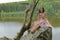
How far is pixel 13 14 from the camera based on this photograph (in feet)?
15.1

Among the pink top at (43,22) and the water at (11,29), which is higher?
the pink top at (43,22)

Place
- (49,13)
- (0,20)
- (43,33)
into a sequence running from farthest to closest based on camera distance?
(0,20), (49,13), (43,33)

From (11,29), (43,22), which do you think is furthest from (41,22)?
(11,29)

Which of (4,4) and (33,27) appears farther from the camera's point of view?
(4,4)

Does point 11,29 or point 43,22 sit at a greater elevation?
point 43,22

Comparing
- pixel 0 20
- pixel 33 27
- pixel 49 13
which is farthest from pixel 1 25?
pixel 33 27

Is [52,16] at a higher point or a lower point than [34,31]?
lower

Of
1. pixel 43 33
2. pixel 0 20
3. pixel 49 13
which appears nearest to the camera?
pixel 43 33

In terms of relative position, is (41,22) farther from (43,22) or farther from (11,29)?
(11,29)

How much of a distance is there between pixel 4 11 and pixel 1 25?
0.50m

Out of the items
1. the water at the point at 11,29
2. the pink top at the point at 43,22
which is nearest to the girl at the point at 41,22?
the pink top at the point at 43,22

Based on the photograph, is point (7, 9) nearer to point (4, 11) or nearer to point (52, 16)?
point (4, 11)

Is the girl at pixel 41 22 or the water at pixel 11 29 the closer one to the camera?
the girl at pixel 41 22

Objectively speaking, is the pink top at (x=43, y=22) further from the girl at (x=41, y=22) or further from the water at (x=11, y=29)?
the water at (x=11, y=29)
